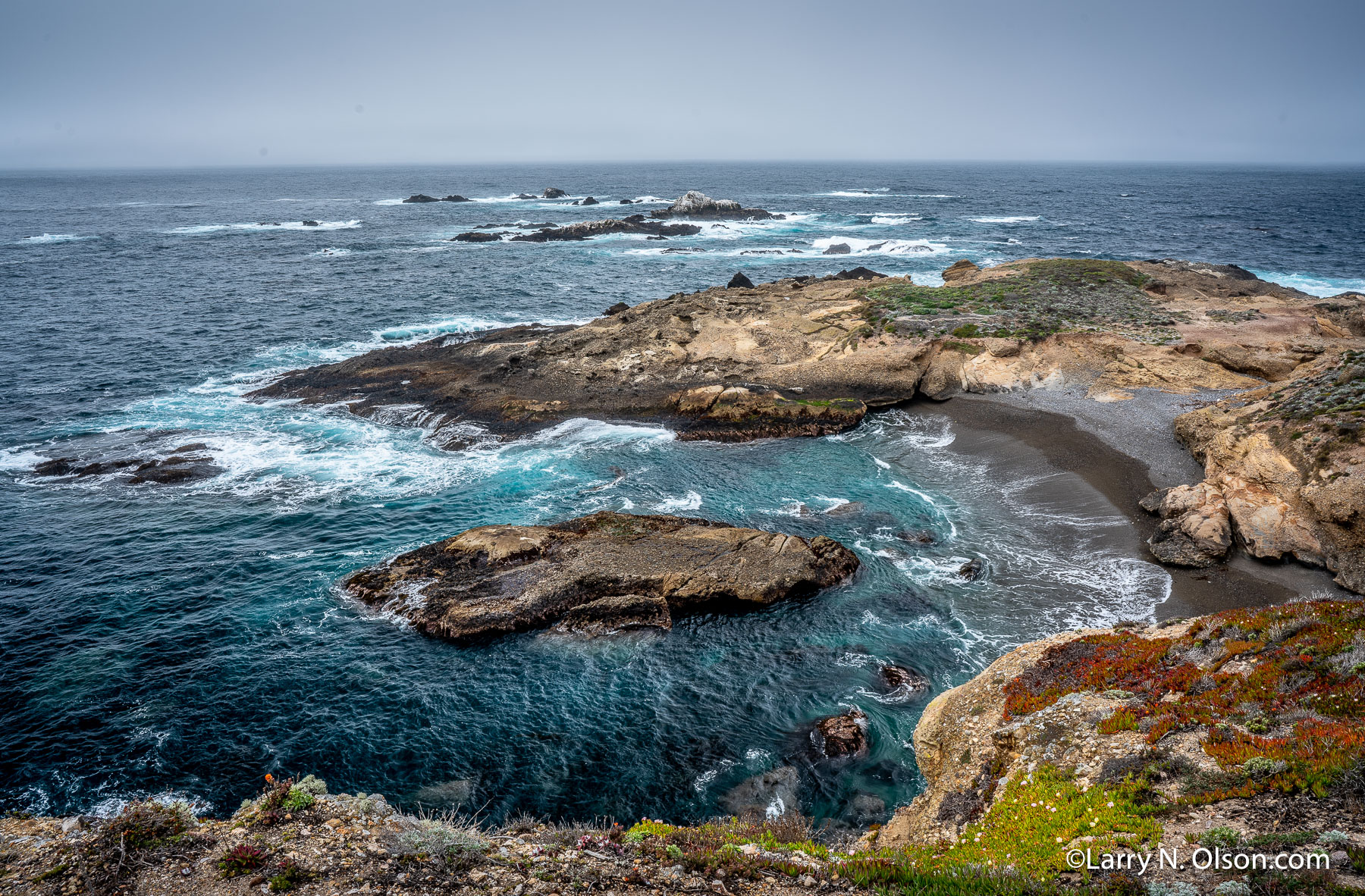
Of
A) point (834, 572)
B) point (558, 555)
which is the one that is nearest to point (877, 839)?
point (834, 572)

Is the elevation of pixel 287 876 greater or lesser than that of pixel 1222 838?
lesser

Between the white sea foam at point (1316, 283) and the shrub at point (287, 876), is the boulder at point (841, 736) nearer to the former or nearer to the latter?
the shrub at point (287, 876)

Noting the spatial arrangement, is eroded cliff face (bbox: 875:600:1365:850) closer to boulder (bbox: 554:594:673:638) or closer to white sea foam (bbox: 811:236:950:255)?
boulder (bbox: 554:594:673:638)

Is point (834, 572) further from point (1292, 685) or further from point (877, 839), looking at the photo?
point (1292, 685)

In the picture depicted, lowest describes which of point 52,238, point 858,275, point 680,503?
point 680,503

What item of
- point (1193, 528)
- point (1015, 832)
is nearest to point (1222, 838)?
point (1015, 832)

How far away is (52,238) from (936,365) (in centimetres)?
13499

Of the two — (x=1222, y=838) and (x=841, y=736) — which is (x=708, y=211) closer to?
(x=841, y=736)

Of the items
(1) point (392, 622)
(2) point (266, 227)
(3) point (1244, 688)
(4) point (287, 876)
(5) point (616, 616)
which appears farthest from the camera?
(2) point (266, 227)

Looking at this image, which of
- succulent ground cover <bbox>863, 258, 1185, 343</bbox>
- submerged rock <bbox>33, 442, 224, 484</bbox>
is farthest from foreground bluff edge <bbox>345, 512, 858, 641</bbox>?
succulent ground cover <bbox>863, 258, 1185, 343</bbox>

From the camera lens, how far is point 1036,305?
4653 centimetres

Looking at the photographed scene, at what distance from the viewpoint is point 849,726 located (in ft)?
62.1

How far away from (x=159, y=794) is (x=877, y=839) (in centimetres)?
1711

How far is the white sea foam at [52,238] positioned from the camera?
105 metres
